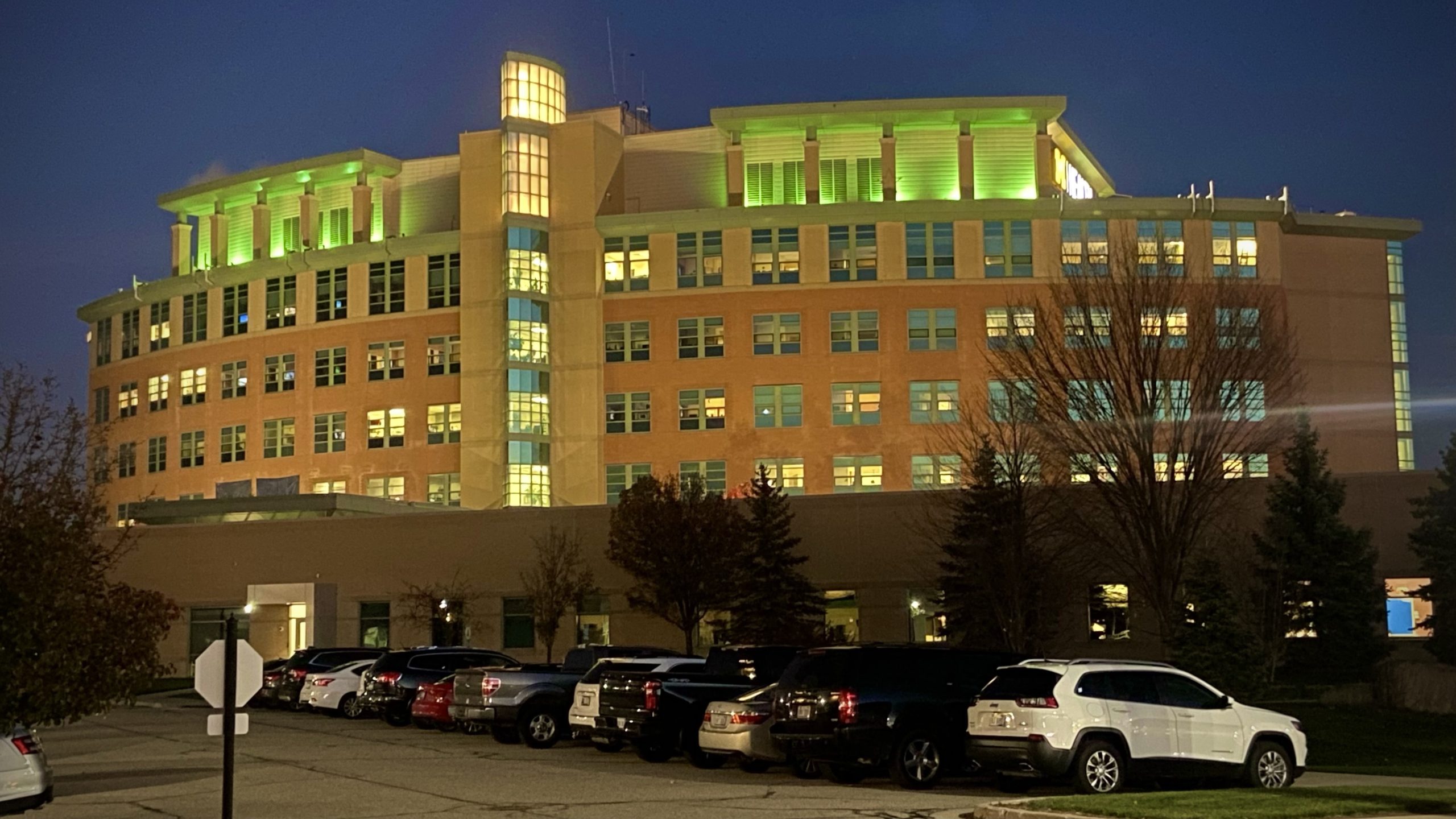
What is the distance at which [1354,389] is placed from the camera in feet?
269

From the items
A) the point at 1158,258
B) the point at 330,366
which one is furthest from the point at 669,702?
the point at 330,366

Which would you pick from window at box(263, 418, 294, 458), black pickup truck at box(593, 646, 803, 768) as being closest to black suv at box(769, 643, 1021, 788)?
black pickup truck at box(593, 646, 803, 768)

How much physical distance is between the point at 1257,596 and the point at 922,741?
27605 millimetres

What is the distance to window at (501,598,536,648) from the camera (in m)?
65.5

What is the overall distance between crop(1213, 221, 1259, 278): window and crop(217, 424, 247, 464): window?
162 feet

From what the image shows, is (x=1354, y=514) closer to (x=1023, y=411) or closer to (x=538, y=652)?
(x=1023, y=411)

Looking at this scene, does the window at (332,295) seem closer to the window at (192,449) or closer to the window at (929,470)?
the window at (192,449)

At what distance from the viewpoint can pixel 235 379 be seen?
87938 millimetres

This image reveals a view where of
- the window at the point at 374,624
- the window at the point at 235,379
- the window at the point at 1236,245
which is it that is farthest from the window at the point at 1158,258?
the window at the point at 235,379

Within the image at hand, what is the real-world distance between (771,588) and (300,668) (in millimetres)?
16356

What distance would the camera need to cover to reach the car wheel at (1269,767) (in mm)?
21625

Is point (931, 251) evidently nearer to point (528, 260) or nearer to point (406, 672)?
point (528, 260)

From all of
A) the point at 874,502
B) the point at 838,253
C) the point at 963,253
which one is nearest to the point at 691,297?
the point at 838,253

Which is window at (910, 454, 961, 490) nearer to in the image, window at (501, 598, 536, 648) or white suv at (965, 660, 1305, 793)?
window at (501, 598, 536, 648)
